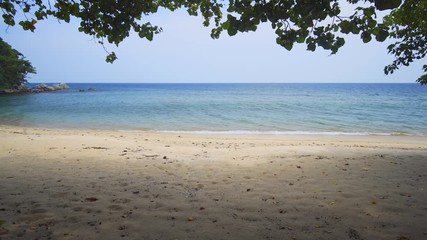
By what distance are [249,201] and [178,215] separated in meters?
1.31

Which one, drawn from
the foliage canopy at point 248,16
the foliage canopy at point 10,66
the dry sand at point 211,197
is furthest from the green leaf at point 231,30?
the foliage canopy at point 10,66

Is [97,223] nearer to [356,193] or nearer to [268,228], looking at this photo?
[268,228]

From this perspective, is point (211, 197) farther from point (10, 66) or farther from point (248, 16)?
point (10, 66)

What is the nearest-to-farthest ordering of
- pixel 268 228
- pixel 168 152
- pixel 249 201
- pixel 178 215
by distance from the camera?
pixel 268 228
pixel 178 215
pixel 249 201
pixel 168 152

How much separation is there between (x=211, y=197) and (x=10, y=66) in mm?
58004

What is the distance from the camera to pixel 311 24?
3344 mm

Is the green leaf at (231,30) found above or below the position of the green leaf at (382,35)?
above

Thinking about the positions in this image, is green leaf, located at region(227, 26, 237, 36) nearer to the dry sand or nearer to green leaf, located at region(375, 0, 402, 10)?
green leaf, located at region(375, 0, 402, 10)

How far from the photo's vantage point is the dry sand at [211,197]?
376 centimetres

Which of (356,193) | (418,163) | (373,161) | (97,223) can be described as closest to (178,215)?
(97,223)

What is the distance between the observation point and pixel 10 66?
4944 cm

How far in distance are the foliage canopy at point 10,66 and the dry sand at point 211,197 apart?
51.2 meters

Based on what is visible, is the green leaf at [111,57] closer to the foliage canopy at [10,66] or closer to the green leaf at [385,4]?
the green leaf at [385,4]

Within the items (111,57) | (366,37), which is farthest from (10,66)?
(366,37)
